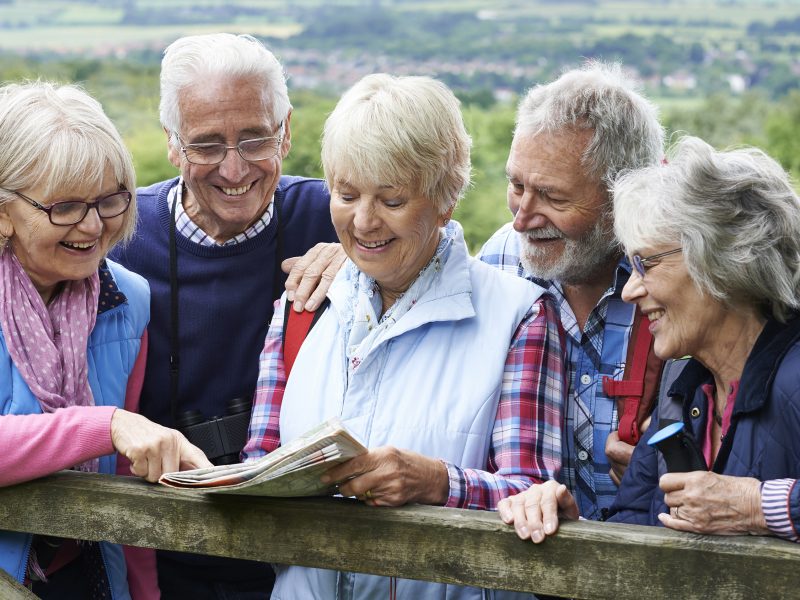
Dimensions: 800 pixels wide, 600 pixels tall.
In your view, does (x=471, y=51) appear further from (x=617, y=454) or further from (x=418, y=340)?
(x=418, y=340)

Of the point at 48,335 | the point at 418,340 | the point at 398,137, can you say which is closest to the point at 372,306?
the point at 418,340

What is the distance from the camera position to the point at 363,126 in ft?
8.65

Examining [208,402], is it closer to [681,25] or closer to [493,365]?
[493,365]

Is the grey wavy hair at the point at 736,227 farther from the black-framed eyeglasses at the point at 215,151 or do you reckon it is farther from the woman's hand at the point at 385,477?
the black-framed eyeglasses at the point at 215,151

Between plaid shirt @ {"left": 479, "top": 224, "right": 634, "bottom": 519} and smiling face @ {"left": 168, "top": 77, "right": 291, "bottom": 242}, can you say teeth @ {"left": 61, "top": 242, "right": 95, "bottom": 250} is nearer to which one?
smiling face @ {"left": 168, "top": 77, "right": 291, "bottom": 242}

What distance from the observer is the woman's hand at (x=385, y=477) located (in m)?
2.31

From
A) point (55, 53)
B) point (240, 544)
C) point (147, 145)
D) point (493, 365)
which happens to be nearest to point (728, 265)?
point (493, 365)

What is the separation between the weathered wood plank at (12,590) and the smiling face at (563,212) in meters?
1.62

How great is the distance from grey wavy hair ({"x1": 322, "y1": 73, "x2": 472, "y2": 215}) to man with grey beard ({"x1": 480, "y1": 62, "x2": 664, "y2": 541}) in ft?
1.65

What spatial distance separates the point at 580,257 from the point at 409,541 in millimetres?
1148

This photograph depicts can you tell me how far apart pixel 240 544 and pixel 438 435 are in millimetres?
532

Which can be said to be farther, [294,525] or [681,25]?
[681,25]

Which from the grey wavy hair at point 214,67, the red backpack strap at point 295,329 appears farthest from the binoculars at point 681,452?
the grey wavy hair at point 214,67

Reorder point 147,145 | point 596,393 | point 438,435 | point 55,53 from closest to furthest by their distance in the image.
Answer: point 438,435 < point 596,393 < point 147,145 < point 55,53
